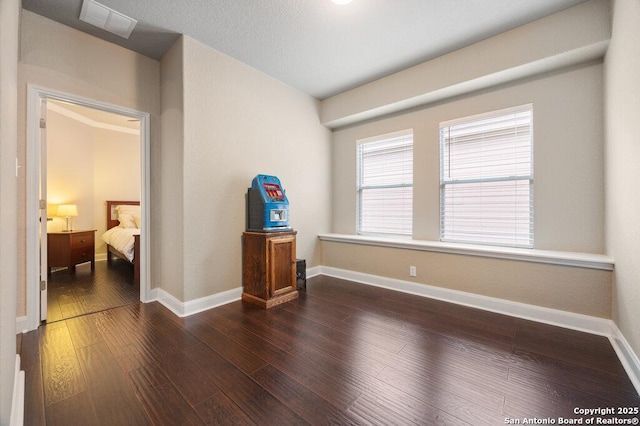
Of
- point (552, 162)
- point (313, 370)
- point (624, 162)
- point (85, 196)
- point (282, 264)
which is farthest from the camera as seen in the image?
point (85, 196)

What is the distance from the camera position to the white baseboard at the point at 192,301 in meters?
2.70

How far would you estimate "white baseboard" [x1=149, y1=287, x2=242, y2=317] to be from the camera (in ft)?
8.84

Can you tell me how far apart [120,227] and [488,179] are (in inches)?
262

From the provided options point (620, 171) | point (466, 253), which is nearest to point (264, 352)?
point (466, 253)

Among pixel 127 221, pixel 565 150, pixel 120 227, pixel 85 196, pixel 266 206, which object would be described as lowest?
pixel 120 227

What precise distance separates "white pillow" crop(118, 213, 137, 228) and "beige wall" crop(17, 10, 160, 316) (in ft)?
9.90

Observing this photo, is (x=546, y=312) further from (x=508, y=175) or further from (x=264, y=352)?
(x=264, y=352)

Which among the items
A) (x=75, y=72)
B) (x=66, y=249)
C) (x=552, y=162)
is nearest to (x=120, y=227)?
(x=66, y=249)

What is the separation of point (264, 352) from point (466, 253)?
240 centimetres

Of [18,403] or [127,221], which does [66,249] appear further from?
[18,403]

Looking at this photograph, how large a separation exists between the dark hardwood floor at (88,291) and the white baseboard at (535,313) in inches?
128

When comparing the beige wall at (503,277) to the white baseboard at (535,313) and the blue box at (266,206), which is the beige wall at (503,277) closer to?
the white baseboard at (535,313)

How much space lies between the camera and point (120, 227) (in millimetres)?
5395

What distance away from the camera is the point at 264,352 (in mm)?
1996
